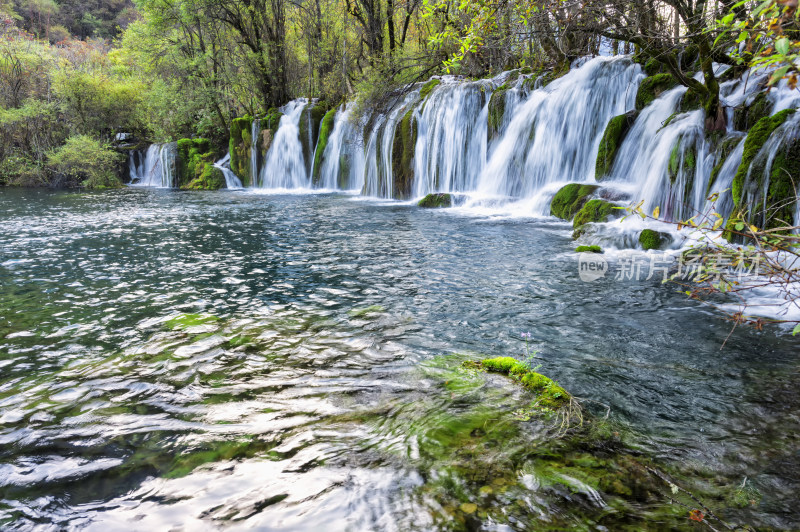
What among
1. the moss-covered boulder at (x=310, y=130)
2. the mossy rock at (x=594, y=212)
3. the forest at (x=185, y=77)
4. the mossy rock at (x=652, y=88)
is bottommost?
the mossy rock at (x=594, y=212)

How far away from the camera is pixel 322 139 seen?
25.5 meters

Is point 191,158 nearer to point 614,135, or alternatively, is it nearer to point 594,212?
point 614,135

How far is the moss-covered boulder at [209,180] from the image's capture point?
28125 millimetres

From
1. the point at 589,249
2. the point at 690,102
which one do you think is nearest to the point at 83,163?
the point at 589,249

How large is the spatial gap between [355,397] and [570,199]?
35.6 ft

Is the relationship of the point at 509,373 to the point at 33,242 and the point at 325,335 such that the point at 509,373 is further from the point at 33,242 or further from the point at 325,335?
the point at 33,242

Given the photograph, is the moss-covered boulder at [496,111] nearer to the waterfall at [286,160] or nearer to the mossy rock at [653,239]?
the mossy rock at [653,239]

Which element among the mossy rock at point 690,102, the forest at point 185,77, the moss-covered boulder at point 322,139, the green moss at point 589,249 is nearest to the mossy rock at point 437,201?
the mossy rock at point 690,102

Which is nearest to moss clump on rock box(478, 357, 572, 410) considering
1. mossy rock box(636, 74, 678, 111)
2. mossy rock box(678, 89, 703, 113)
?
mossy rock box(678, 89, 703, 113)

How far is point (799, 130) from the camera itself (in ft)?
25.0

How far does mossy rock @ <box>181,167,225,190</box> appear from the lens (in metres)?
28.1

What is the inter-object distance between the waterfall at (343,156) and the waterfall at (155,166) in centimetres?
1234

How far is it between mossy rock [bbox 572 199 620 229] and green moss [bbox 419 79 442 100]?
11.0 metres

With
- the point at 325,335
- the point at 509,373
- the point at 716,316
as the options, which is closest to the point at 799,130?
the point at 716,316
